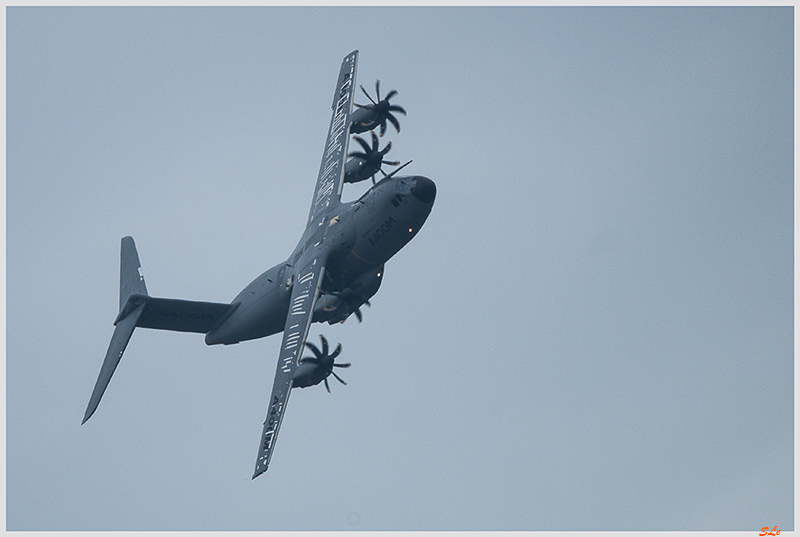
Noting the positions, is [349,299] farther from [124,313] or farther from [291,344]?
[124,313]

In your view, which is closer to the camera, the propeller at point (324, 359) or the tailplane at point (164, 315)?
the propeller at point (324, 359)

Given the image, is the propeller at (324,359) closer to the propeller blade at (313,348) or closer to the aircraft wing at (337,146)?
the propeller blade at (313,348)

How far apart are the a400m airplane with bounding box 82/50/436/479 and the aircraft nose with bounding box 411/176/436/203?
1.8 inches

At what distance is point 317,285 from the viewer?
53062mm

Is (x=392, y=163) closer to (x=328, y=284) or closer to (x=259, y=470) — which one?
(x=328, y=284)

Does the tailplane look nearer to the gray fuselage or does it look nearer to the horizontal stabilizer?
the horizontal stabilizer

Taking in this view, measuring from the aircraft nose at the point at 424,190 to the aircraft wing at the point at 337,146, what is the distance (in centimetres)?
735

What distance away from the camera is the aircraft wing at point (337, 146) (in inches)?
2317

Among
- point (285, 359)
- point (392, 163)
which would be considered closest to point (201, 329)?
point (285, 359)

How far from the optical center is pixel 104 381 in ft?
184

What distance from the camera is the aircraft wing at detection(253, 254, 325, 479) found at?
5034 centimetres

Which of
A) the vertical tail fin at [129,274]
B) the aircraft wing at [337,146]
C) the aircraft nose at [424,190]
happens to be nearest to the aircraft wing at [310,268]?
the aircraft wing at [337,146]

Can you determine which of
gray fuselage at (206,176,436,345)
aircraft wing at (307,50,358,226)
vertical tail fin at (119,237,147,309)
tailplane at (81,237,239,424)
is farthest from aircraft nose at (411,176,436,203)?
vertical tail fin at (119,237,147,309)

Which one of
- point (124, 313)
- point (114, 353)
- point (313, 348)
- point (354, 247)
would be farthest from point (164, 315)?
point (354, 247)
